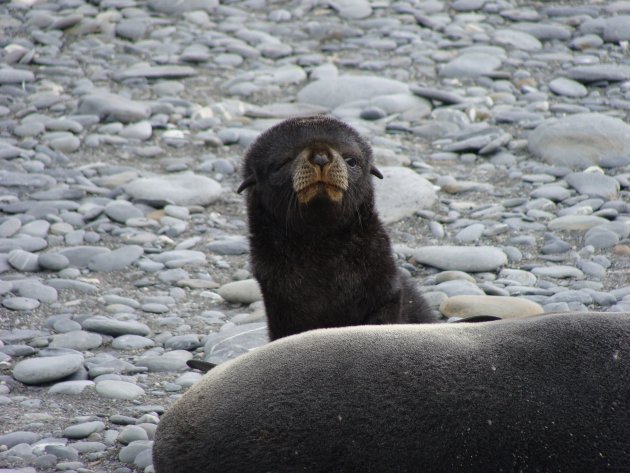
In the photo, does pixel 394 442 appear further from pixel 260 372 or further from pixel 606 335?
pixel 606 335

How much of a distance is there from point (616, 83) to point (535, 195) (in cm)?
287

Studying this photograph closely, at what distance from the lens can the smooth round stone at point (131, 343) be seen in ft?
20.1

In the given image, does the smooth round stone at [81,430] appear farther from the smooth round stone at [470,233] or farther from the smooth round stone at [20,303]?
the smooth round stone at [470,233]

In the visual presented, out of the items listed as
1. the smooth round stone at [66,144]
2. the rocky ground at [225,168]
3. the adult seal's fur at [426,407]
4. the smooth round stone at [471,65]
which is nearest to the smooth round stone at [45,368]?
the rocky ground at [225,168]

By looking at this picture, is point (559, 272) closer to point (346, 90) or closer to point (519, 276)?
point (519, 276)

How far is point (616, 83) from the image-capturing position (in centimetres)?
1070

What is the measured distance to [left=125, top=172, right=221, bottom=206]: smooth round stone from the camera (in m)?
8.48

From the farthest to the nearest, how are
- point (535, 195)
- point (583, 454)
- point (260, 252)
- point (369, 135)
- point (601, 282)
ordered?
point (369, 135), point (535, 195), point (601, 282), point (260, 252), point (583, 454)

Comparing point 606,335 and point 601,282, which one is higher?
point 606,335

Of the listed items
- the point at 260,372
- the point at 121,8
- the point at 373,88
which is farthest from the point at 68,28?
the point at 260,372

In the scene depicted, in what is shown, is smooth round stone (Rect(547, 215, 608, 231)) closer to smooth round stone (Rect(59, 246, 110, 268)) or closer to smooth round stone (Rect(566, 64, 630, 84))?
smooth round stone (Rect(59, 246, 110, 268))

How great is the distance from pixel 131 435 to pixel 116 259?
2770 mm

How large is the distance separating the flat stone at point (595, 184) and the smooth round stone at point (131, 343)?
3.87 metres

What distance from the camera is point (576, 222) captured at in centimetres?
778
